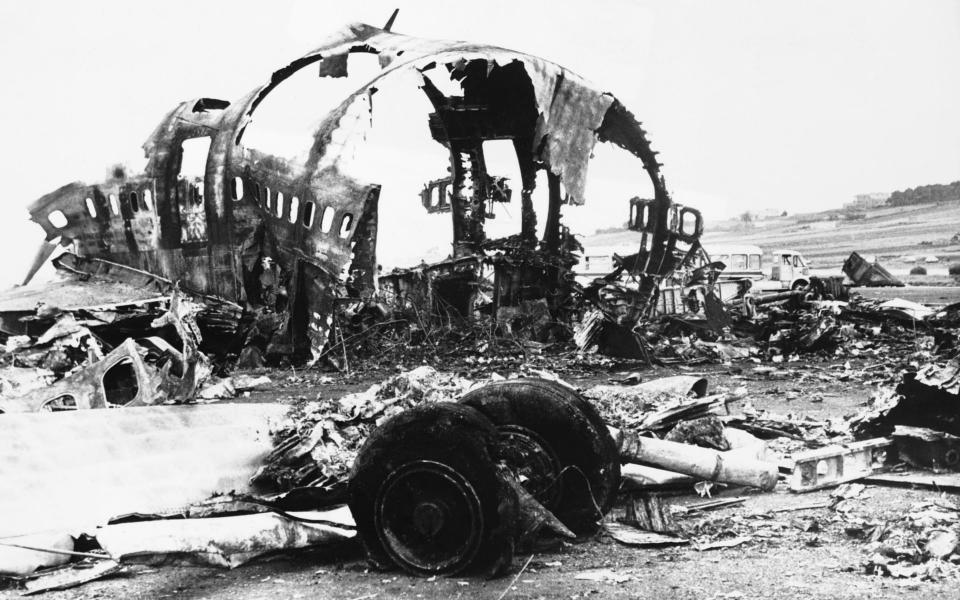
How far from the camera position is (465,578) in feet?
14.1

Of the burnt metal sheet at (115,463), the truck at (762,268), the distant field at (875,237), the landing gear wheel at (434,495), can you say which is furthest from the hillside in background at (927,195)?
the landing gear wheel at (434,495)

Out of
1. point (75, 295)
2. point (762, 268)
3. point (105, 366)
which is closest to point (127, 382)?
point (105, 366)

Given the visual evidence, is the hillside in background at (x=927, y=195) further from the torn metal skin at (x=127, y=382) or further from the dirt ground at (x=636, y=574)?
the dirt ground at (x=636, y=574)

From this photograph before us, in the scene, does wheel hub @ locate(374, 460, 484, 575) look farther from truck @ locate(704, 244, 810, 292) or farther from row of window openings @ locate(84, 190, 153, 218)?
truck @ locate(704, 244, 810, 292)

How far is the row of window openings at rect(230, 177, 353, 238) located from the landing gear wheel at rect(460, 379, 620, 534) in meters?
7.92

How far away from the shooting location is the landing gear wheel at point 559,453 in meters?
5.05

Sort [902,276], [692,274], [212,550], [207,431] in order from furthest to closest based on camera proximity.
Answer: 1. [902,276]
2. [692,274]
3. [207,431]
4. [212,550]

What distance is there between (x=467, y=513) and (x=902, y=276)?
30.4 m

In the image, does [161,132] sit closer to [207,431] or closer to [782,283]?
[207,431]

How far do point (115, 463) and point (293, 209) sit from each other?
819 cm

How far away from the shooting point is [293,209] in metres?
13.3

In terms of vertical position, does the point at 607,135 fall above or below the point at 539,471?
above

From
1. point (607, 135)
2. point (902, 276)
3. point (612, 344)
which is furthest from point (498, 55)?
point (902, 276)

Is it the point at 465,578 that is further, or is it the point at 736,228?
the point at 736,228
